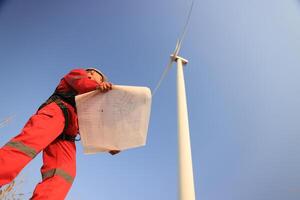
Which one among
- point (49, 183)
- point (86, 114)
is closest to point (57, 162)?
point (49, 183)

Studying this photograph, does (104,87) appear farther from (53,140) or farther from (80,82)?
(53,140)

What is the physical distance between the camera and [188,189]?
16.0 feet

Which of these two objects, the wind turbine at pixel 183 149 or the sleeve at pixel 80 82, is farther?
the wind turbine at pixel 183 149

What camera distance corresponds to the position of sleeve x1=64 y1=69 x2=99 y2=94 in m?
3.38

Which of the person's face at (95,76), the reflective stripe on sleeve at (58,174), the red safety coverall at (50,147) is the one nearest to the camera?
the red safety coverall at (50,147)

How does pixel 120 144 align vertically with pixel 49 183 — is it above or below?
above

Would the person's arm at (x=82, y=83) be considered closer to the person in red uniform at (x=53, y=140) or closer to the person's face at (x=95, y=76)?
the person in red uniform at (x=53, y=140)

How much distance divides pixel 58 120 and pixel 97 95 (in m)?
0.54

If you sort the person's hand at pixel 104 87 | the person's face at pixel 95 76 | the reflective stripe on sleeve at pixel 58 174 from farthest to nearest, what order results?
1. the person's face at pixel 95 76
2. the person's hand at pixel 104 87
3. the reflective stripe on sleeve at pixel 58 174

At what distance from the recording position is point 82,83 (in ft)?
11.2

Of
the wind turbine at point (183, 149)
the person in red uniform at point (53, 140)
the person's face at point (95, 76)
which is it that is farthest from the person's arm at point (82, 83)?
the wind turbine at point (183, 149)

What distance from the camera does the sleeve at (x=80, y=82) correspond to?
11.1ft

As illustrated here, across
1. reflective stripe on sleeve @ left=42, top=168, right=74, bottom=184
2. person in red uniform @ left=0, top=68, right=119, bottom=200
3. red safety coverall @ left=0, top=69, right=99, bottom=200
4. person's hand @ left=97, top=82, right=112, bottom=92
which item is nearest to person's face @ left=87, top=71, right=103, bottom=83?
person in red uniform @ left=0, top=68, right=119, bottom=200

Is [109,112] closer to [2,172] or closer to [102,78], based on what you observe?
[102,78]
